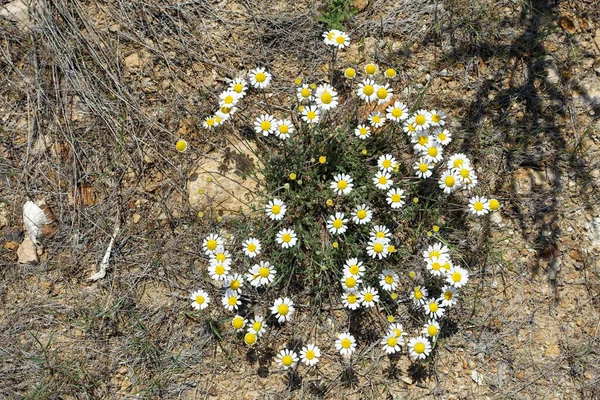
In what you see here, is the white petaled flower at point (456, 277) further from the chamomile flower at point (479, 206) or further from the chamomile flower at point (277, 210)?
the chamomile flower at point (277, 210)

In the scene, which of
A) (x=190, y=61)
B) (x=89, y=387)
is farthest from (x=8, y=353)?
(x=190, y=61)

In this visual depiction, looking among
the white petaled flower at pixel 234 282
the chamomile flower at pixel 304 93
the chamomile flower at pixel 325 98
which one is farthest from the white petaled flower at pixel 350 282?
the chamomile flower at pixel 304 93

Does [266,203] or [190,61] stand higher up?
[190,61]

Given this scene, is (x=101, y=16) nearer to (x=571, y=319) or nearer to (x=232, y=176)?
(x=232, y=176)

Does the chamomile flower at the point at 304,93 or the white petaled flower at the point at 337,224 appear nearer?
the white petaled flower at the point at 337,224

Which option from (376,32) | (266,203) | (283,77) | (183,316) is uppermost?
(376,32)

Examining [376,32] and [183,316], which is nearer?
[183,316]

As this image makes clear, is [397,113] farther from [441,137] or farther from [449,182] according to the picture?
[449,182]
